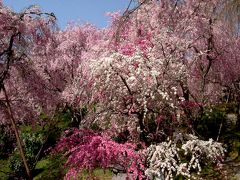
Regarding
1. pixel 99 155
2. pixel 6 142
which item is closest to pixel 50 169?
pixel 6 142

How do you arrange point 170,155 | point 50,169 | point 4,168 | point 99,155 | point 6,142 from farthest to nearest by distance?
1. point 6,142
2. point 4,168
3. point 50,169
4. point 170,155
5. point 99,155

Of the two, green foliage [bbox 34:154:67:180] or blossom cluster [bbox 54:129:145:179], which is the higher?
blossom cluster [bbox 54:129:145:179]

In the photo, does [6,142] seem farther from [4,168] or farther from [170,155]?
[170,155]

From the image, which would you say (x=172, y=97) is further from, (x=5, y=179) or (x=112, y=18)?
(x=112, y=18)

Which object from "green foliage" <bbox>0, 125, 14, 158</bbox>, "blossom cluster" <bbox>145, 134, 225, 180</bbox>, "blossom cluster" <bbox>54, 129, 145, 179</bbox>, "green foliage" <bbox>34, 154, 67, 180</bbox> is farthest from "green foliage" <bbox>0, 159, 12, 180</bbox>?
"blossom cluster" <bbox>145, 134, 225, 180</bbox>

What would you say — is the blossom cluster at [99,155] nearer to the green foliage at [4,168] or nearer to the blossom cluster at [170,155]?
the blossom cluster at [170,155]

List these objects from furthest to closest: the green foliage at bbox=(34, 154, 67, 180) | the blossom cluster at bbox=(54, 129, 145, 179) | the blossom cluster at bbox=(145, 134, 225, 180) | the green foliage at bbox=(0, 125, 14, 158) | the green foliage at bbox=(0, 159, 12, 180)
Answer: the green foliage at bbox=(0, 125, 14, 158) → the green foliage at bbox=(0, 159, 12, 180) → the green foliage at bbox=(34, 154, 67, 180) → the blossom cluster at bbox=(145, 134, 225, 180) → the blossom cluster at bbox=(54, 129, 145, 179)

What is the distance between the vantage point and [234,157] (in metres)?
13.2

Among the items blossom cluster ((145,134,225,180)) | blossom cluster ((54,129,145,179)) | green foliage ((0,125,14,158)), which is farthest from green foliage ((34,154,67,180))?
blossom cluster ((145,134,225,180))

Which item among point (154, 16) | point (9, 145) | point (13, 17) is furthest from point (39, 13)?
point (9, 145)

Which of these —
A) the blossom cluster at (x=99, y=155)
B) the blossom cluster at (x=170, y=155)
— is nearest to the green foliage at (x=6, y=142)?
the blossom cluster at (x=99, y=155)

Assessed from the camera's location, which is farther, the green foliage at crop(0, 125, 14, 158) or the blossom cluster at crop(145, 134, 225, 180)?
the green foliage at crop(0, 125, 14, 158)

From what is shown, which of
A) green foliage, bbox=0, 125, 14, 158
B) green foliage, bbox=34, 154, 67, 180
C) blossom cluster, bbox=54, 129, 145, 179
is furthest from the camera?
green foliage, bbox=0, 125, 14, 158

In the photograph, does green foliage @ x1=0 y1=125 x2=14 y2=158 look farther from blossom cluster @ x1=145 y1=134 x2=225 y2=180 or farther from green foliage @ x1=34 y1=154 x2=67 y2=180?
blossom cluster @ x1=145 y1=134 x2=225 y2=180
